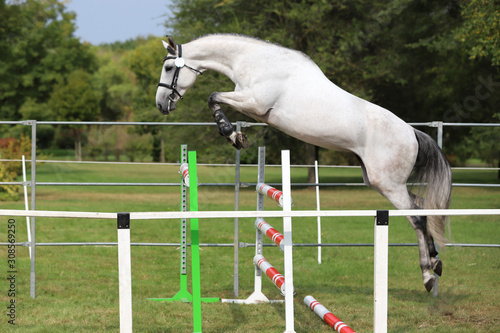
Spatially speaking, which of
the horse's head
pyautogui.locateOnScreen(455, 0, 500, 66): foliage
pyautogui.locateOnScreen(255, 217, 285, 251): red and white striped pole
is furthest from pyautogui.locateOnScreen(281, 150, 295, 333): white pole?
pyautogui.locateOnScreen(455, 0, 500, 66): foliage

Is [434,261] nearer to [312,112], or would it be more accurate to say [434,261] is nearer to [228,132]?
[312,112]

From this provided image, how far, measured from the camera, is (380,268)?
3232 mm

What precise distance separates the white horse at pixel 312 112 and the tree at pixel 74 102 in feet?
101

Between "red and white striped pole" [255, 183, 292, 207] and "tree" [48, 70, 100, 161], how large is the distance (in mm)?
30554

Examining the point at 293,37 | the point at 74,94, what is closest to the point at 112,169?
the point at 74,94

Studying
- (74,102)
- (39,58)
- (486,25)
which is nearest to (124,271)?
(486,25)

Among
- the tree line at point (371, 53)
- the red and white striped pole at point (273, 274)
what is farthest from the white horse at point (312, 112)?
the tree line at point (371, 53)

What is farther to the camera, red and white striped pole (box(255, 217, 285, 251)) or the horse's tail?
the horse's tail

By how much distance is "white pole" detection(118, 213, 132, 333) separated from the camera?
10.0 feet

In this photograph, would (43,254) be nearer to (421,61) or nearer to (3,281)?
(3,281)

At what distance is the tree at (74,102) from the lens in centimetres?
3472

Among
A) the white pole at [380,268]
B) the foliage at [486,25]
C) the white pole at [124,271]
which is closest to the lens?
the white pole at [124,271]

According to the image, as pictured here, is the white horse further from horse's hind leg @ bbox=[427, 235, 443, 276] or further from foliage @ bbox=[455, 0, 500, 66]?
foliage @ bbox=[455, 0, 500, 66]

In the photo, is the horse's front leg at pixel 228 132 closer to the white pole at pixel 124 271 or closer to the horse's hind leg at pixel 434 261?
the white pole at pixel 124 271
